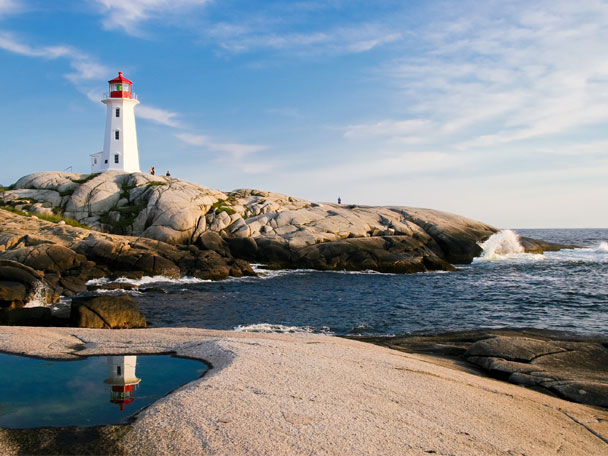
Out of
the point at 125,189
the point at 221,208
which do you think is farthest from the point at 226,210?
the point at 125,189

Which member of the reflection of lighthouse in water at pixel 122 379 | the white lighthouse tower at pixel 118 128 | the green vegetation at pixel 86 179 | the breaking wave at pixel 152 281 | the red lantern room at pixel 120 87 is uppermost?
the red lantern room at pixel 120 87

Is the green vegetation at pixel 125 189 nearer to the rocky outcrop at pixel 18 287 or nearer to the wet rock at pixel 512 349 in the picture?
the rocky outcrop at pixel 18 287

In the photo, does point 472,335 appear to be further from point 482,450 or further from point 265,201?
point 265,201

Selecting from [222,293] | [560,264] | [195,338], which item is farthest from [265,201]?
[195,338]

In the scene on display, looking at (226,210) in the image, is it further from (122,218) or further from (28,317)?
(28,317)

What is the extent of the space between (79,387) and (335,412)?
14.1ft

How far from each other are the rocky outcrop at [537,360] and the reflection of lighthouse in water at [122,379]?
26.7ft

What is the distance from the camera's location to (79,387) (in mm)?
7543

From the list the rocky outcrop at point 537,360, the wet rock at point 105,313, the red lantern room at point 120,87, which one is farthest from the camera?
the red lantern room at point 120,87

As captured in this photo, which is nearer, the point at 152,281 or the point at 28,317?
the point at 28,317

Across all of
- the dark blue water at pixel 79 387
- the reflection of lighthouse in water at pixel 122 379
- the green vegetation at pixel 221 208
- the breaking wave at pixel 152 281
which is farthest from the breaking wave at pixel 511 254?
the dark blue water at pixel 79 387

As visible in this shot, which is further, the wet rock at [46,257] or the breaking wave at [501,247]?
the breaking wave at [501,247]

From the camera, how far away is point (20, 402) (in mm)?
6758

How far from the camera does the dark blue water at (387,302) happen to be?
20734 mm
